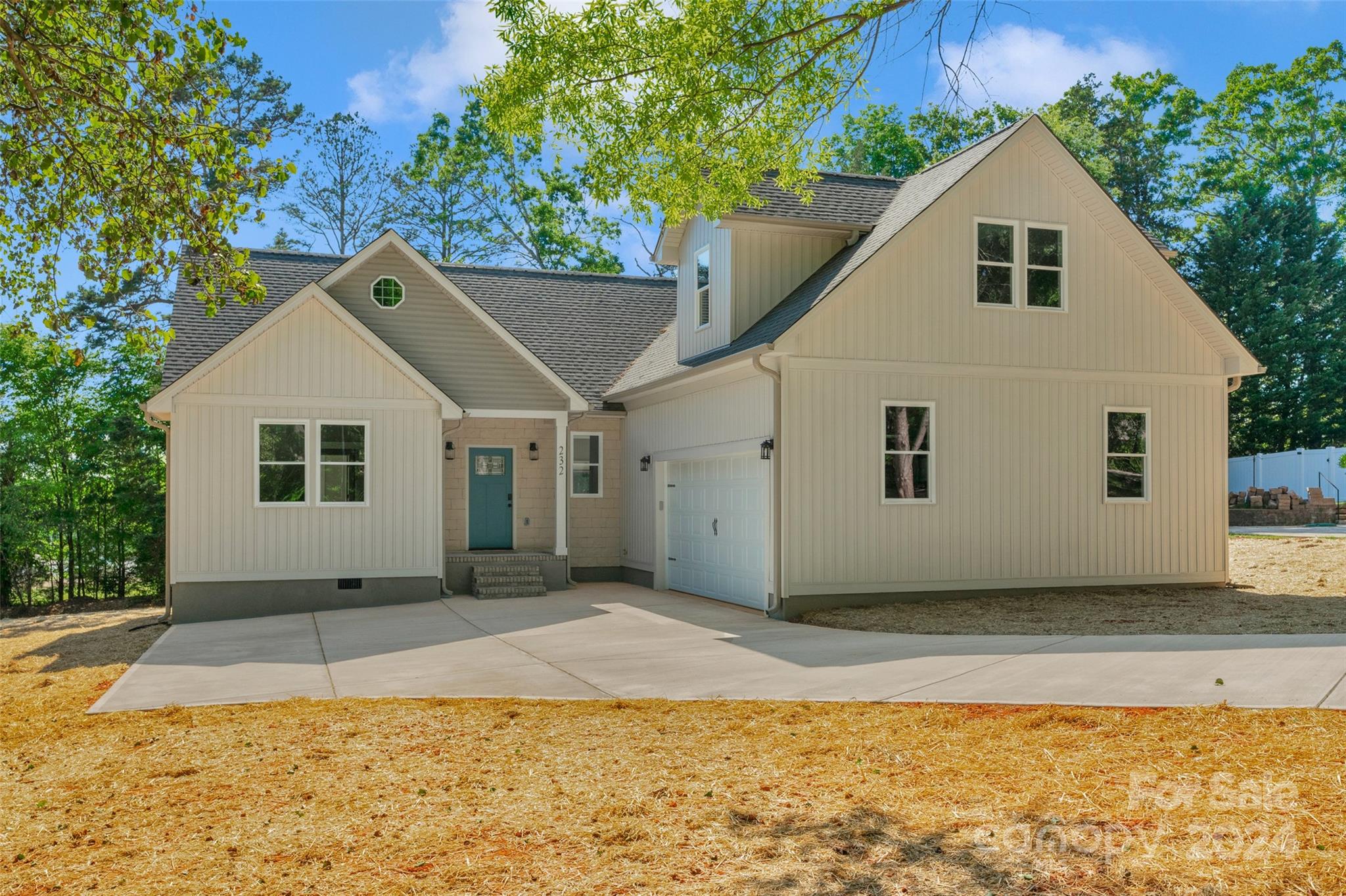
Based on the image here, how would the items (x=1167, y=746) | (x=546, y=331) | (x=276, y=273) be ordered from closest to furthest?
(x=1167, y=746) → (x=276, y=273) → (x=546, y=331)

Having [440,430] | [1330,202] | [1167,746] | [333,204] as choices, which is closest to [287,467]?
[440,430]

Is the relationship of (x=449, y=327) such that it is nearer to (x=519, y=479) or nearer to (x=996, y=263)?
(x=519, y=479)

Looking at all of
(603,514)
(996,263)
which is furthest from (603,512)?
(996,263)

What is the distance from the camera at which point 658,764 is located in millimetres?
6430

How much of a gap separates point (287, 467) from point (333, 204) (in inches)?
960

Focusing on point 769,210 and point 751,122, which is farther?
point 769,210

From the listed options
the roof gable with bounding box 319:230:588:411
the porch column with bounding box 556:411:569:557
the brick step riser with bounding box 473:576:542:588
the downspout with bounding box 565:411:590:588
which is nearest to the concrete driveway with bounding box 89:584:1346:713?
the brick step riser with bounding box 473:576:542:588

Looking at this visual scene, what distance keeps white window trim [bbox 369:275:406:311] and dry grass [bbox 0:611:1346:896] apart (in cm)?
1014

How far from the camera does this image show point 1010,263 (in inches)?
600

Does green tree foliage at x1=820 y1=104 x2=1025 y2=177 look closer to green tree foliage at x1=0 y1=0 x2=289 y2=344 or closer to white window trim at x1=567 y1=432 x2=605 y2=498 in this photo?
white window trim at x1=567 y1=432 x2=605 y2=498

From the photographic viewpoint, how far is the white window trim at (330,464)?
51.5ft

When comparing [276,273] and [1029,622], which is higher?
[276,273]

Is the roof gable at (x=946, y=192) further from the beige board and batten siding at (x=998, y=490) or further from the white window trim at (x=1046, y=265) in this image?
the beige board and batten siding at (x=998, y=490)

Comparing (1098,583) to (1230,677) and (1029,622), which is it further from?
(1230,677)
